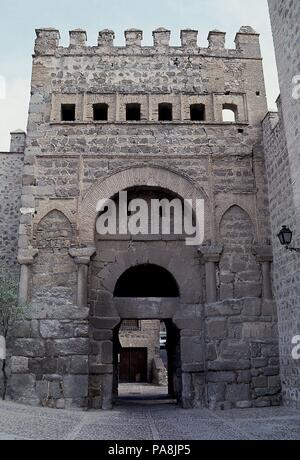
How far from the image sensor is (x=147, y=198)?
989 centimetres

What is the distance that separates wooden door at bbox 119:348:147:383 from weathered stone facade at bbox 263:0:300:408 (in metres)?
12.1

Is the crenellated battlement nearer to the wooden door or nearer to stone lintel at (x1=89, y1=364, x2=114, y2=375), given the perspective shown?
stone lintel at (x1=89, y1=364, x2=114, y2=375)

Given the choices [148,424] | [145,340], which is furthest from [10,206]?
[145,340]

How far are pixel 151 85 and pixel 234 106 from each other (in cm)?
197

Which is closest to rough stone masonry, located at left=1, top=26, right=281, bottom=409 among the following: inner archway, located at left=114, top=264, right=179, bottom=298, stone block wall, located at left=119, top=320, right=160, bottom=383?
inner archway, located at left=114, top=264, right=179, bottom=298

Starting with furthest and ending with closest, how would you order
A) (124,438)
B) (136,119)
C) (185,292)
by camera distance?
(136,119)
(185,292)
(124,438)

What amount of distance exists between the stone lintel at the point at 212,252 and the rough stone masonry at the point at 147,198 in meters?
0.03

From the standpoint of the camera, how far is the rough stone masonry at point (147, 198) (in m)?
8.59

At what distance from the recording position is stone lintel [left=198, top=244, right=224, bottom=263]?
30.0ft

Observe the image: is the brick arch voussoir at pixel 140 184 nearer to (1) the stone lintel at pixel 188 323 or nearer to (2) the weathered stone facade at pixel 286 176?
(2) the weathered stone facade at pixel 286 176
